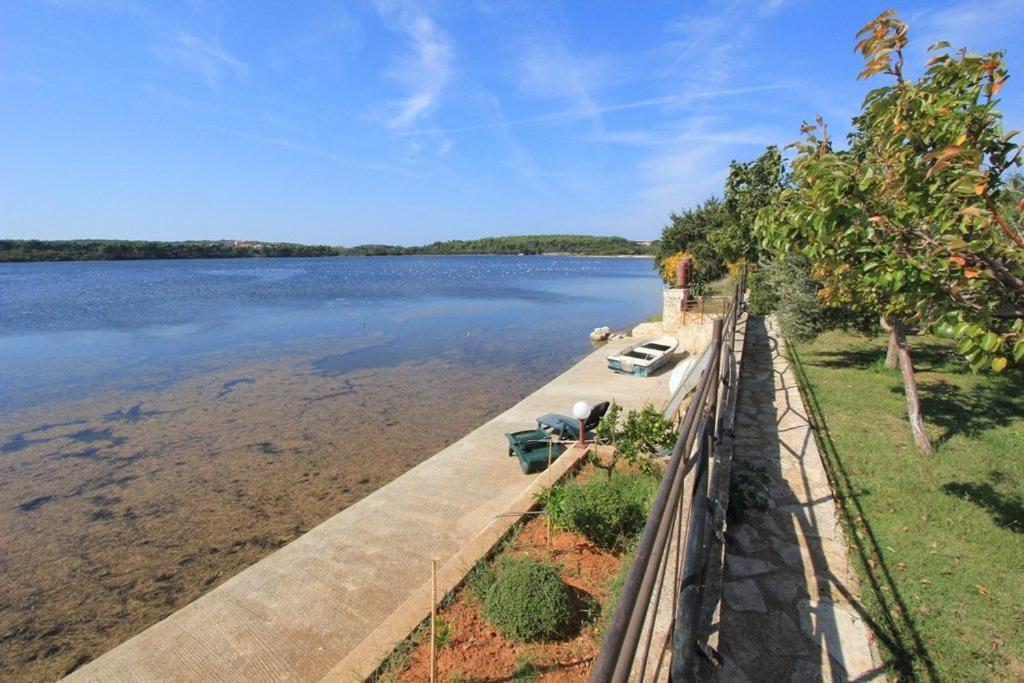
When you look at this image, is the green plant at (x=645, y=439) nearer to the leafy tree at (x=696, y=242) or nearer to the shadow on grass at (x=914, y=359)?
the shadow on grass at (x=914, y=359)

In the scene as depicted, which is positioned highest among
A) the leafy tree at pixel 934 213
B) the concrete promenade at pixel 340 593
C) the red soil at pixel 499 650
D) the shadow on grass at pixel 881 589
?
the leafy tree at pixel 934 213

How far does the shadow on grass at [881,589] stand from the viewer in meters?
3.85

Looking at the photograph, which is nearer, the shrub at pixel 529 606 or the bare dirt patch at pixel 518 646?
the bare dirt patch at pixel 518 646

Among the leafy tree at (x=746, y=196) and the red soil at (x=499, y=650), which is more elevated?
the leafy tree at (x=746, y=196)

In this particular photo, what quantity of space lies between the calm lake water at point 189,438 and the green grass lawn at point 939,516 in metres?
8.84

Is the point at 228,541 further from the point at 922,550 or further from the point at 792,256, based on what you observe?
the point at 792,256

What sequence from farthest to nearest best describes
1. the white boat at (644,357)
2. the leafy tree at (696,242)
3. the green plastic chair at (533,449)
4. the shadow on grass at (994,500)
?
the leafy tree at (696,242) < the white boat at (644,357) < the green plastic chair at (533,449) < the shadow on grass at (994,500)

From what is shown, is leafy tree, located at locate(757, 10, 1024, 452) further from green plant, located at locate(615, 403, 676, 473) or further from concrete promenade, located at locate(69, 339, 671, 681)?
concrete promenade, located at locate(69, 339, 671, 681)

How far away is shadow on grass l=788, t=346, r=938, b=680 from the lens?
385 cm

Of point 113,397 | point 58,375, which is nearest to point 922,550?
point 113,397

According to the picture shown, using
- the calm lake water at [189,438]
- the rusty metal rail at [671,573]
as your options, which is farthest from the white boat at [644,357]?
the rusty metal rail at [671,573]

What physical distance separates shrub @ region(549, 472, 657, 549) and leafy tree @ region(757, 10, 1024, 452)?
310 centimetres

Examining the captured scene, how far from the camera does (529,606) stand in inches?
168

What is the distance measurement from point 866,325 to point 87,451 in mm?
20938
